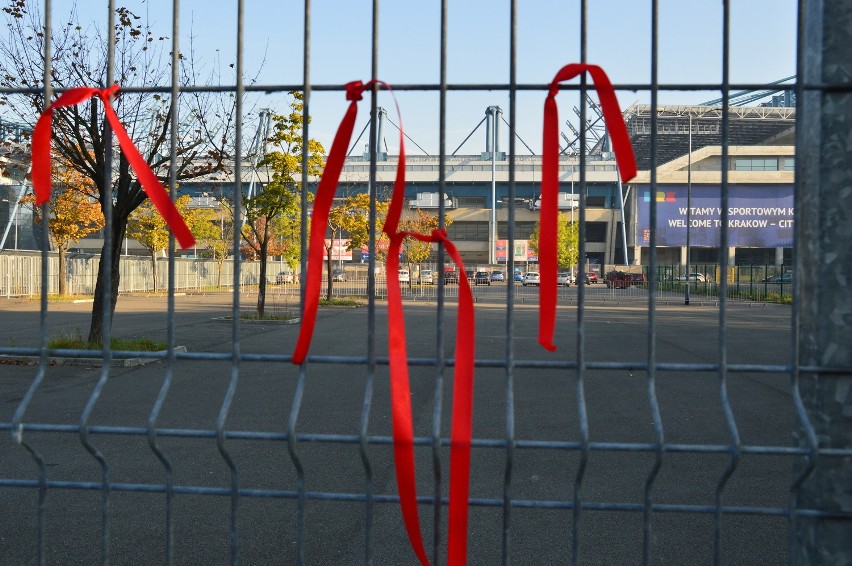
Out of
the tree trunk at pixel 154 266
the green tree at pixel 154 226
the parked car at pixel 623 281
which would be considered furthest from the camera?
the parked car at pixel 623 281

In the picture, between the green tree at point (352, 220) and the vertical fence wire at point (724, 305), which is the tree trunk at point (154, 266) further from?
the vertical fence wire at point (724, 305)

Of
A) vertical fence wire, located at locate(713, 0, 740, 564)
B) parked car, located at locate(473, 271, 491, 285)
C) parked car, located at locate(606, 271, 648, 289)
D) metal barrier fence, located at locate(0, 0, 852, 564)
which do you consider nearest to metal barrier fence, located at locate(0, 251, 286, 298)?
parked car, located at locate(473, 271, 491, 285)

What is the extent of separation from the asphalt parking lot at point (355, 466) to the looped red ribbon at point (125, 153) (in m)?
0.38

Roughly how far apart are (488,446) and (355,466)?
4159 mm

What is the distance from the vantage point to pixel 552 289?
2.10 metres

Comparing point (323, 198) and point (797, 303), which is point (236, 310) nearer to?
point (323, 198)

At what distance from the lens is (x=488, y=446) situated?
197cm

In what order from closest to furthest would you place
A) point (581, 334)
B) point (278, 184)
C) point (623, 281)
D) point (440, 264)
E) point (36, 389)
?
point (581, 334) < point (440, 264) < point (36, 389) < point (278, 184) < point (623, 281)

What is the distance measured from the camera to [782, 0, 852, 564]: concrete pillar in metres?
1.95

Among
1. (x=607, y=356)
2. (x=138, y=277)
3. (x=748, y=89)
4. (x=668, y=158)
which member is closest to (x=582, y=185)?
(x=748, y=89)

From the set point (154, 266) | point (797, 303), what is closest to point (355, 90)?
point (797, 303)

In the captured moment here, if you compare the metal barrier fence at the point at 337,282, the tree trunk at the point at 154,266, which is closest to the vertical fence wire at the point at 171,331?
the metal barrier fence at the point at 337,282

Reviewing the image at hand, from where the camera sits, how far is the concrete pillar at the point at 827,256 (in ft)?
6.41

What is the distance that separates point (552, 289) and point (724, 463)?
15.8ft
